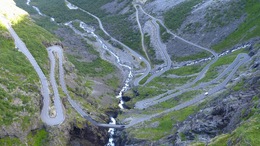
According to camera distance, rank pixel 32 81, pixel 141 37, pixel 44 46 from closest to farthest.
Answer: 1. pixel 32 81
2. pixel 44 46
3. pixel 141 37

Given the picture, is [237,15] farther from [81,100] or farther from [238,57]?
[81,100]

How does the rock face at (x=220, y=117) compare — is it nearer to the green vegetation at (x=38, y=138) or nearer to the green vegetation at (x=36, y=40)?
the green vegetation at (x=38, y=138)

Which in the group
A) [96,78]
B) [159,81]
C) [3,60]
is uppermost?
[3,60]

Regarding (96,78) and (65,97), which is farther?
(96,78)

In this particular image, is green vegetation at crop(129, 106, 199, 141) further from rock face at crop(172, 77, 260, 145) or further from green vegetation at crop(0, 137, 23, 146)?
green vegetation at crop(0, 137, 23, 146)

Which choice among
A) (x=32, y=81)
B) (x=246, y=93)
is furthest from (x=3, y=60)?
(x=246, y=93)

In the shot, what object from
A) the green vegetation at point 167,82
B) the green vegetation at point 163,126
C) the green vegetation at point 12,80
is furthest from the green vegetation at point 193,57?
the green vegetation at point 12,80
